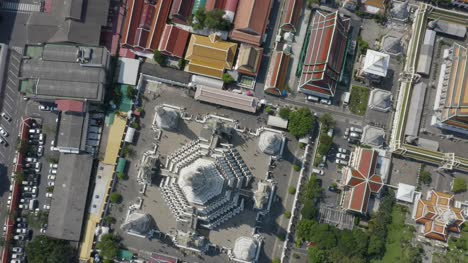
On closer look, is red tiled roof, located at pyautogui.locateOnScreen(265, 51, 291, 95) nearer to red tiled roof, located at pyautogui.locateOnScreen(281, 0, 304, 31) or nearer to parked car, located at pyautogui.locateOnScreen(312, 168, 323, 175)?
red tiled roof, located at pyautogui.locateOnScreen(281, 0, 304, 31)

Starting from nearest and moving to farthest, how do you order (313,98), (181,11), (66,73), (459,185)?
(66,73)
(459,185)
(181,11)
(313,98)

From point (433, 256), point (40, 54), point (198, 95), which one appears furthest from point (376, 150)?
point (40, 54)

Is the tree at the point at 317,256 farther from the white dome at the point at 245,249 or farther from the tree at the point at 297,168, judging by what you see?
the tree at the point at 297,168

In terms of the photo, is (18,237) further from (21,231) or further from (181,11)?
(181,11)

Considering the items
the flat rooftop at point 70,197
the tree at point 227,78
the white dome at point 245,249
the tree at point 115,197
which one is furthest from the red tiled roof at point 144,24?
the white dome at point 245,249

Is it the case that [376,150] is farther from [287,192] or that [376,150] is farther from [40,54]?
[40,54]

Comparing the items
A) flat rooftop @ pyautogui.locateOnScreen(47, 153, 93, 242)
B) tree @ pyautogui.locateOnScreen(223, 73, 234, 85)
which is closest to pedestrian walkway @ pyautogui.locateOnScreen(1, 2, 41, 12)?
flat rooftop @ pyautogui.locateOnScreen(47, 153, 93, 242)

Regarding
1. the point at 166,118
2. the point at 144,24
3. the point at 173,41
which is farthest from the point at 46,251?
the point at 144,24
